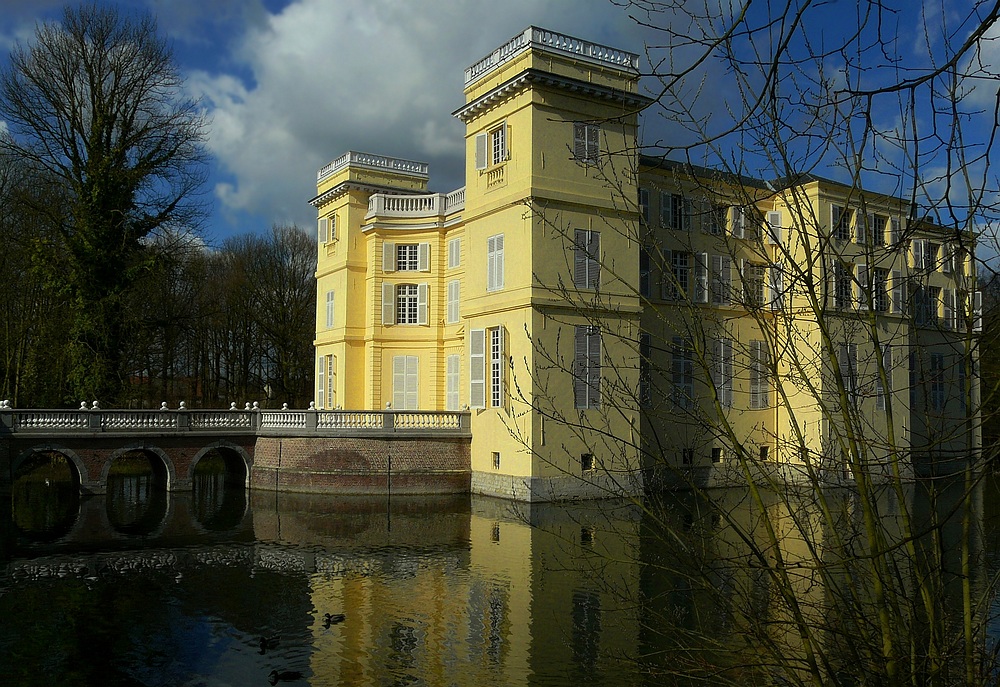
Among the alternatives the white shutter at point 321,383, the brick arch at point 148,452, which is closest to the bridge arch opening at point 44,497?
the brick arch at point 148,452

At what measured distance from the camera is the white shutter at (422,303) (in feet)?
106

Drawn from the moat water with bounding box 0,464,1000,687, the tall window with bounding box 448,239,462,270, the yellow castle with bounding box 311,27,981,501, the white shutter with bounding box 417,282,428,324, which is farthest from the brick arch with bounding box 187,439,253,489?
the tall window with bounding box 448,239,462,270

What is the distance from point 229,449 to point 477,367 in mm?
9669

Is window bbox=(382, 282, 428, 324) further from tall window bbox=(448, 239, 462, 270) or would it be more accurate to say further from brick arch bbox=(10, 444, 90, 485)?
brick arch bbox=(10, 444, 90, 485)

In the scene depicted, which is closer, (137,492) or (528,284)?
(528,284)

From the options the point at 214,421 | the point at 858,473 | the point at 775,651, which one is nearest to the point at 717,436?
the point at 858,473

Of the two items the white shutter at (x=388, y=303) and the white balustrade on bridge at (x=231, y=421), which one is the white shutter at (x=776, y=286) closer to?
the white balustrade on bridge at (x=231, y=421)

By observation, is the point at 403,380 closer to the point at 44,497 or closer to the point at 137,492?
the point at 137,492

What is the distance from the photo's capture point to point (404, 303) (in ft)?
106

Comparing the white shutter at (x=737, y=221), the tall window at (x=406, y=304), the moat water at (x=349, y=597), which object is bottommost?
the moat water at (x=349, y=597)

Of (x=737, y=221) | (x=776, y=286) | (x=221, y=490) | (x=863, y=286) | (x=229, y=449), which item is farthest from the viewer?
(x=229, y=449)

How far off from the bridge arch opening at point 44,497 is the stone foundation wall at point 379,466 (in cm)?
660

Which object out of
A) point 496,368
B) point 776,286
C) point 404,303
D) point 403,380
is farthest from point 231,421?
point 776,286

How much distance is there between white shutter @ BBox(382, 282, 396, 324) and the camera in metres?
32.2
